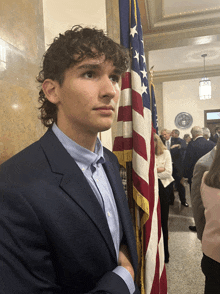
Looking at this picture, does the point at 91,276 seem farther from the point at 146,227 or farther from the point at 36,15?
the point at 36,15

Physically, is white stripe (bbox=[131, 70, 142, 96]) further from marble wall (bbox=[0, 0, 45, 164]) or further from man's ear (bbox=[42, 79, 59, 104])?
man's ear (bbox=[42, 79, 59, 104])

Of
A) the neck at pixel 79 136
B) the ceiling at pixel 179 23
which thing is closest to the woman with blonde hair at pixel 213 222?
the neck at pixel 79 136

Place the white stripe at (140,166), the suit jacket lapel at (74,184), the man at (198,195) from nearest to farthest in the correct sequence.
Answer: the suit jacket lapel at (74,184) < the man at (198,195) < the white stripe at (140,166)

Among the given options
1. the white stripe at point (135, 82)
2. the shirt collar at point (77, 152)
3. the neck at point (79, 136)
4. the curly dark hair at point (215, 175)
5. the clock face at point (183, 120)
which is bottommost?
the curly dark hair at point (215, 175)

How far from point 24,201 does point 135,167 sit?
976 mm

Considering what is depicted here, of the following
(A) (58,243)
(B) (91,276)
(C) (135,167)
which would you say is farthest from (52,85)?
(C) (135,167)

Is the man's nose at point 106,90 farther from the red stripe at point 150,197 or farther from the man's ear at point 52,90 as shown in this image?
the red stripe at point 150,197

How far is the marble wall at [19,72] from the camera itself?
2.85ft

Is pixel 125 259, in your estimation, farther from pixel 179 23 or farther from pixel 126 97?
pixel 179 23

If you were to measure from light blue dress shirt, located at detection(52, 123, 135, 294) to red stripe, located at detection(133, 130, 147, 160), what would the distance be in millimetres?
598

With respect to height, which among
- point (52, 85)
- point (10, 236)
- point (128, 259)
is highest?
point (52, 85)

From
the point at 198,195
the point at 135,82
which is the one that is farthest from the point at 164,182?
the point at 135,82

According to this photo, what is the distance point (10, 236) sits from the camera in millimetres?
522

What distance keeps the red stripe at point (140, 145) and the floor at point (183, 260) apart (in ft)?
5.34
